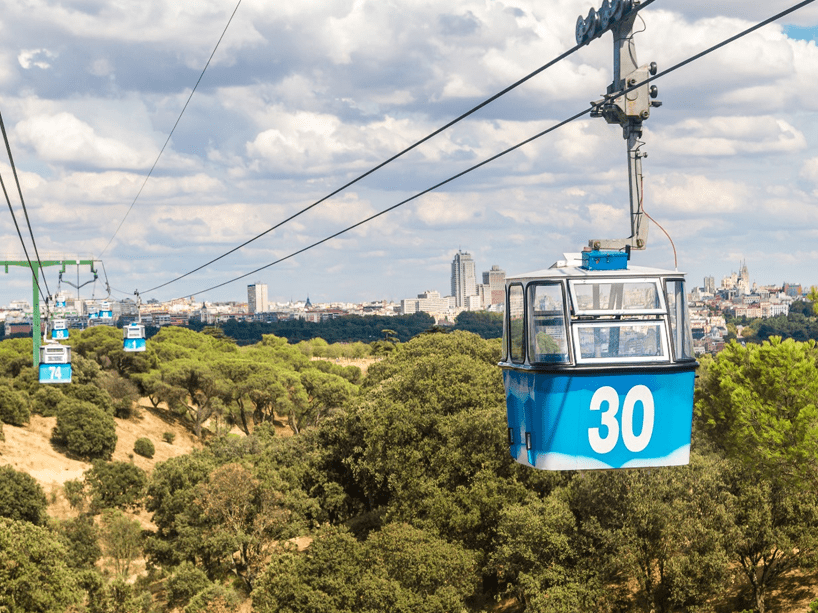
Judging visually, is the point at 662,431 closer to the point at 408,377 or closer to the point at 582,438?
the point at 582,438

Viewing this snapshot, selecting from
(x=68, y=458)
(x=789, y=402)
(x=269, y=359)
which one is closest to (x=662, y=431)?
(x=789, y=402)

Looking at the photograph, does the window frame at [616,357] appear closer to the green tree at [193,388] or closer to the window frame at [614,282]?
the window frame at [614,282]

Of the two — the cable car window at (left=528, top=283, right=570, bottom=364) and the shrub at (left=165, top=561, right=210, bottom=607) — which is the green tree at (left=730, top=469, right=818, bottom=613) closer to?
the cable car window at (left=528, top=283, right=570, bottom=364)

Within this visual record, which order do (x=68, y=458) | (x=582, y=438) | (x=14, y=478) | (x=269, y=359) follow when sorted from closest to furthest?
(x=582, y=438)
(x=14, y=478)
(x=68, y=458)
(x=269, y=359)

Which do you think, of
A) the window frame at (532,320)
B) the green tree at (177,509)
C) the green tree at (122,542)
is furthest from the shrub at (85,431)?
the window frame at (532,320)

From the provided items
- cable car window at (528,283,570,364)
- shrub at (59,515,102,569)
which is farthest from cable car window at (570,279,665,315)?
shrub at (59,515,102,569)
